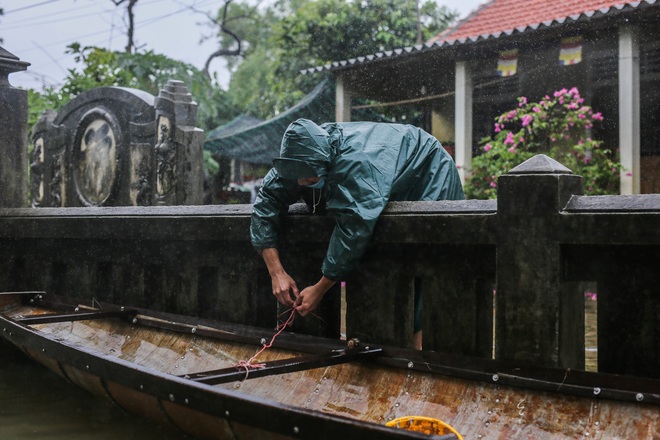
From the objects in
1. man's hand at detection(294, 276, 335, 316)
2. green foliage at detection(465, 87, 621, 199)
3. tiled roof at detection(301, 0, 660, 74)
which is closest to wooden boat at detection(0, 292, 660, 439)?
man's hand at detection(294, 276, 335, 316)

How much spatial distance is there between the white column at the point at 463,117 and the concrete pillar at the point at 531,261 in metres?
6.99

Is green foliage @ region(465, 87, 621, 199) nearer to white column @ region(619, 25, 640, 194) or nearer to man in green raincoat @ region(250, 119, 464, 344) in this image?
white column @ region(619, 25, 640, 194)

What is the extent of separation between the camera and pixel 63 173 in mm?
8164

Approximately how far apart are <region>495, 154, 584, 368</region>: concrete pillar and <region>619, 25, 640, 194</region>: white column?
602 cm

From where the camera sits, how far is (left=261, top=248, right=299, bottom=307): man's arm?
3.63m

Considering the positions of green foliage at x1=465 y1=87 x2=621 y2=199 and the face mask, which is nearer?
the face mask

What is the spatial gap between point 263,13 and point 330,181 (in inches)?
1545

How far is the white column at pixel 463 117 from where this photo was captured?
9.92 m

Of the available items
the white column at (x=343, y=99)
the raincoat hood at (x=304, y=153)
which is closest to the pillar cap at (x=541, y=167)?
the raincoat hood at (x=304, y=153)

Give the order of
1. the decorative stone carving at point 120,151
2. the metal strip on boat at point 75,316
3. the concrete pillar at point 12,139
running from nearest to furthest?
the metal strip on boat at point 75,316 < the concrete pillar at point 12,139 < the decorative stone carving at point 120,151

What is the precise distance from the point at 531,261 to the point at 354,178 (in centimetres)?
91

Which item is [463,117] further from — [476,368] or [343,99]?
[476,368]

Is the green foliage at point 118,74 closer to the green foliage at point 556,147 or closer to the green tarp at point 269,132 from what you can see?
the green tarp at point 269,132

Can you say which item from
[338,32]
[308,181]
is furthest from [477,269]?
[338,32]
